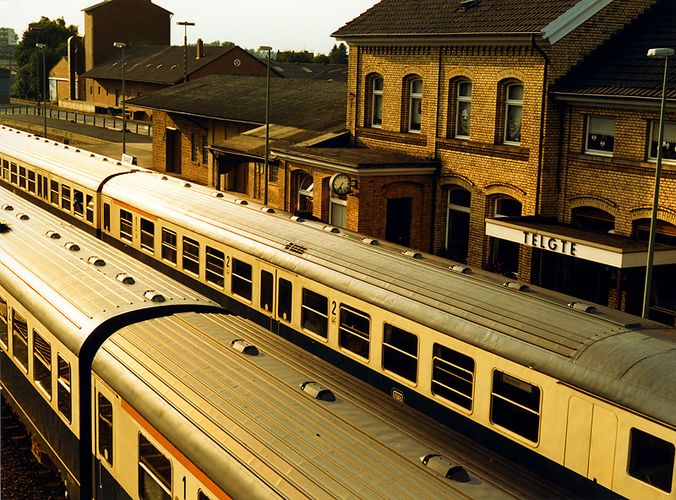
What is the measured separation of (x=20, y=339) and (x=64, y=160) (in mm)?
14486

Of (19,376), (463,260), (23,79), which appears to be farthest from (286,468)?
(23,79)

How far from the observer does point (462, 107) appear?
82.7 feet

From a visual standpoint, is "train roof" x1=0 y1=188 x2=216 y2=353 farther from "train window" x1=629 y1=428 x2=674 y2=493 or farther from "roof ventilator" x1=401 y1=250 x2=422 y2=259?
"train window" x1=629 y1=428 x2=674 y2=493

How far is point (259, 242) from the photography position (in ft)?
53.1

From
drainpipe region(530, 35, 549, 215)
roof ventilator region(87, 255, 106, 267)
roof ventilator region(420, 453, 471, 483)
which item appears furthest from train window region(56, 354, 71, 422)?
drainpipe region(530, 35, 549, 215)

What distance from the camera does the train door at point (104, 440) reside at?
31.6ft

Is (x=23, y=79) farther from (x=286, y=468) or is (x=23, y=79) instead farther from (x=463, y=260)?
(x=286, y=468)

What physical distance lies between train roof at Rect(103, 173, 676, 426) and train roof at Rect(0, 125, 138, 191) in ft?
17.1

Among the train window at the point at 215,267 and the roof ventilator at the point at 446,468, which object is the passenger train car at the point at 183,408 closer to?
the roof ventilator at the point at 446,468

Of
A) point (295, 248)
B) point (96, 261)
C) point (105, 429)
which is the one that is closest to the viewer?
point (105, 429)

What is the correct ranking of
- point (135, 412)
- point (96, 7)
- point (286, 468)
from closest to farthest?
point (286, 468)
point (135, 412)
point (96, 7)

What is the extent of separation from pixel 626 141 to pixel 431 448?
14599 mm

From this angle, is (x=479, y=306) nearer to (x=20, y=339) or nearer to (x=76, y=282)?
(x=76, y=282)

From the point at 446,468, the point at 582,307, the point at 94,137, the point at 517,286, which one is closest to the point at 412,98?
the point at 517,286
